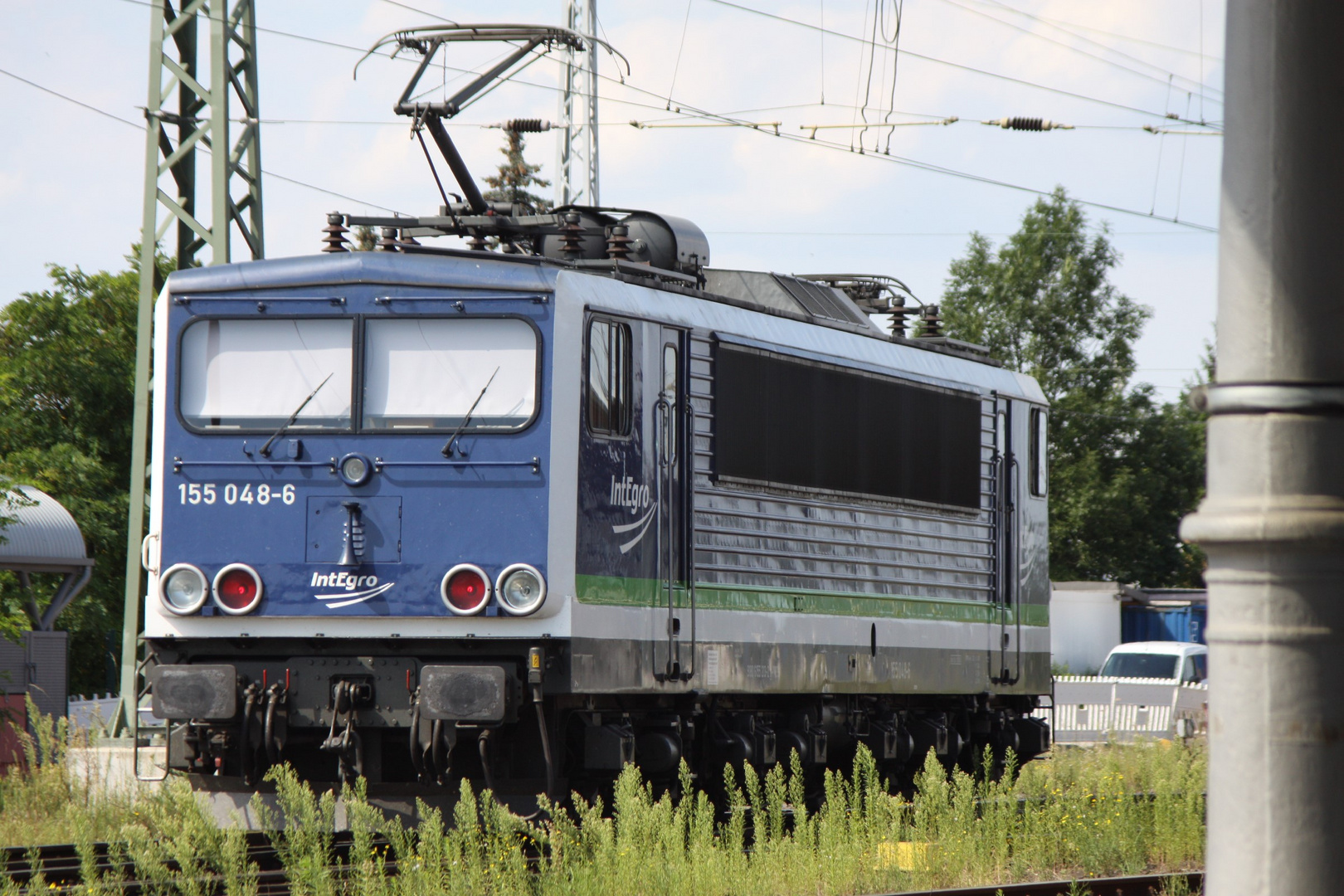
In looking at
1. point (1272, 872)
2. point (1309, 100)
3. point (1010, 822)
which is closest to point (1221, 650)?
point (1272, 872)

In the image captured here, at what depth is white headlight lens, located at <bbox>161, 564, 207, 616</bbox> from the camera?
382 inches

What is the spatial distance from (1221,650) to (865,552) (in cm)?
964

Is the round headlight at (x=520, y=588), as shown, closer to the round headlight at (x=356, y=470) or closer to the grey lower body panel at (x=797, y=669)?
the grey lower body panel at (x=797, y=669)

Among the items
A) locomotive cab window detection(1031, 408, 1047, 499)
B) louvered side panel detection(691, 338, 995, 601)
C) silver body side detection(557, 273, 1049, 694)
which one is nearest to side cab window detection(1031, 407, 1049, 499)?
locomotive cab window detection(1031, 408, 1047, 499)

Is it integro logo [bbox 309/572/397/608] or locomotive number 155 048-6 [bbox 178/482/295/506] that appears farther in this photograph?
locomotive number 155 048-6 [bbox 178/482/295/506]

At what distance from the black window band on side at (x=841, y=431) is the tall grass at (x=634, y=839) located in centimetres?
203

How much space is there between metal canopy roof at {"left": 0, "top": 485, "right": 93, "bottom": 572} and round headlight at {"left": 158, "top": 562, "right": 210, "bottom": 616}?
734cm

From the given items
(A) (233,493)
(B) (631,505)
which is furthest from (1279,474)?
(A) (233,493)

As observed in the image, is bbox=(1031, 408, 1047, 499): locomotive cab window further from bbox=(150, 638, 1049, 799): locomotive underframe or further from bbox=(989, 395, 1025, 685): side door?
bbox=(150, 638, 1049, 799): locomotive underframe

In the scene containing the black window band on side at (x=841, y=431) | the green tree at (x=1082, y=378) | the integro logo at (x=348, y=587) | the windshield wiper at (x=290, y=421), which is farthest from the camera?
the green tree at (x=1082, y=378)

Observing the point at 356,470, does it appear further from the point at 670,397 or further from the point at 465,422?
the point at 670,397

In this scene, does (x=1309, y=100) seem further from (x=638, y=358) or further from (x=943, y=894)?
(x=638, y=358)

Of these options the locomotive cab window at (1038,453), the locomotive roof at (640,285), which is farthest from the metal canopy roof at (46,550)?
the locomotive cab window at (1038,453)

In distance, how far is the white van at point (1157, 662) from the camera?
99.1ft
